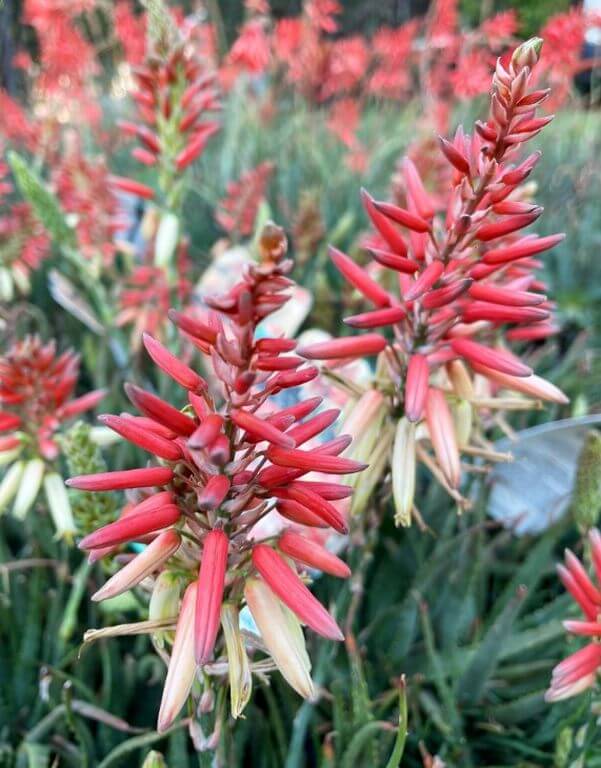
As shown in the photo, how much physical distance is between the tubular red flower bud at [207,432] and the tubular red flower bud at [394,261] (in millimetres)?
304

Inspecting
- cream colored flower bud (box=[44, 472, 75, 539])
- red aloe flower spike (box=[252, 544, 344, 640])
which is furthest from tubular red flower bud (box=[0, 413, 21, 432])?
red aloe flower spike (box=[252, 544, 344, 640])

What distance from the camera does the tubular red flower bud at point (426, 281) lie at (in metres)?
0.75

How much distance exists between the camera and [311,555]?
66cm

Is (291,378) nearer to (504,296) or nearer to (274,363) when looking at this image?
(274,363)

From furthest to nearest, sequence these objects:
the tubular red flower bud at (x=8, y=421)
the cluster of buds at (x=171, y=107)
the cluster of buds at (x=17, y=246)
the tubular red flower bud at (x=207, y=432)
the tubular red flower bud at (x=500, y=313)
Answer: the cluster of buds at (x=17, y=246)
the cluster of buds at (x=171, y=107)
the tubular red flower bud at (x=8, y=421)
the tubular red flower bud at (x=500, y=313)
the tubular red flower bud at (x=207, y=432)

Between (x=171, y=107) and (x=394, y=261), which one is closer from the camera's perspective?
(x=394, y=261)

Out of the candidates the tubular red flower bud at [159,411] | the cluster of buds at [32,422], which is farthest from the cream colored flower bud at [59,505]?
the tubular red flower bud at [159,411]

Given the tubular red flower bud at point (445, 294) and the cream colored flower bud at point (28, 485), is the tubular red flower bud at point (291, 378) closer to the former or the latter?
the tubular red flower bud at point (445, 294)

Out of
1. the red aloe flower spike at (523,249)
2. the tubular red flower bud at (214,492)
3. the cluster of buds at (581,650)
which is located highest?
the red aloe flower spike at (523,249)

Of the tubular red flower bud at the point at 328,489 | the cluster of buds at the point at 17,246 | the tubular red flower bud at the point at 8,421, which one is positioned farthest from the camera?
the cluster of buds at the point at 17,246

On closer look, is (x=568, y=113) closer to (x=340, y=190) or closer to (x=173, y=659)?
(x=340, y=190)

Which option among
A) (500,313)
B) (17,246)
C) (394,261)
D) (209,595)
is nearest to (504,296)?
(500,313)

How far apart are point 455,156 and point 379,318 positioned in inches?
8.0

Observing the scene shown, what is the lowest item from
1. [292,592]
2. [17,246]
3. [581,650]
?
[581,650]
